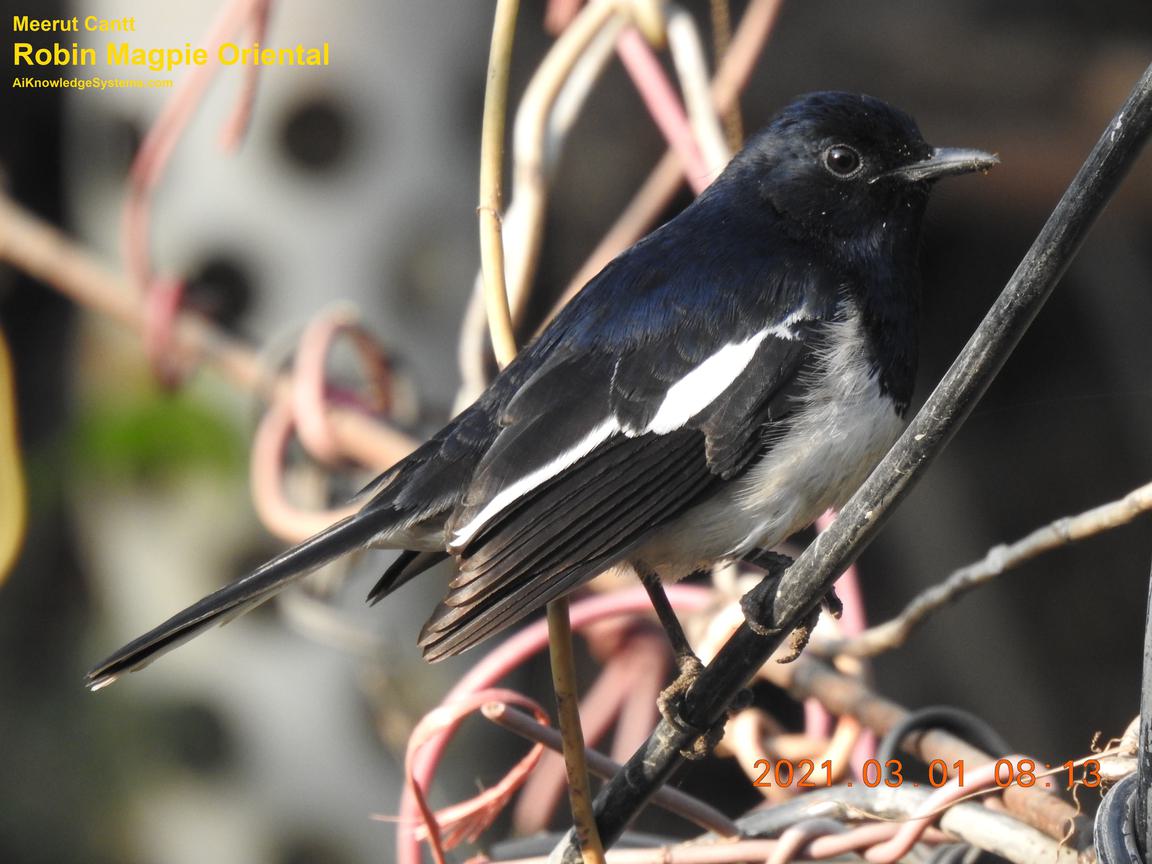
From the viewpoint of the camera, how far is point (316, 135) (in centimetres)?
384

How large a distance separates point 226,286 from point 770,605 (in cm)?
A: 245

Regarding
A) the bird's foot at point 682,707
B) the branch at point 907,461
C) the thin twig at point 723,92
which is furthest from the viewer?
the thin twig at point 723,92

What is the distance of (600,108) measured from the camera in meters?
4.73

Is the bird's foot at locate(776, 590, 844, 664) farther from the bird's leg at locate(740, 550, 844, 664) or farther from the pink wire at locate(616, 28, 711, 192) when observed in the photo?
the pink wire at locate(616, 28, 711, 192)

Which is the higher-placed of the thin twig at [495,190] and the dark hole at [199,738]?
the thin twig at [495,190]

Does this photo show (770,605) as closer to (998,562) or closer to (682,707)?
(682,707)

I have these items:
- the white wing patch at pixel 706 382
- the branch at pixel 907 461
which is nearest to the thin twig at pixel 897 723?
the branch at pixel 907 461

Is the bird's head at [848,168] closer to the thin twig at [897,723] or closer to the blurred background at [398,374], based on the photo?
the blurred background at [398,374]

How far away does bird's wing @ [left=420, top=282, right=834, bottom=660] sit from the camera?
2023mm

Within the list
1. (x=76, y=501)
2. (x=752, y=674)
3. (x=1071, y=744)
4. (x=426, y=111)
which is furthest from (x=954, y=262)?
(x=752, y=674)

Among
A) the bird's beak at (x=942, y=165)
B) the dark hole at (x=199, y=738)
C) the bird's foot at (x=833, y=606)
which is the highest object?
the bird's beak at (x=942, y=165)

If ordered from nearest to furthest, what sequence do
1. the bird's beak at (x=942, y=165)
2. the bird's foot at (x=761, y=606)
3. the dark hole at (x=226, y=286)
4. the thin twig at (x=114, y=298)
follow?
1. the bird's foot at (x=761, y=606)
2. the bird's beak at (x=942, y=165)
3. the thin twig at (x=114, y=298)
4. the dark hole at (x=226, y=286)

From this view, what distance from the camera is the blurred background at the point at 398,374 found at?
3684 millimetres
